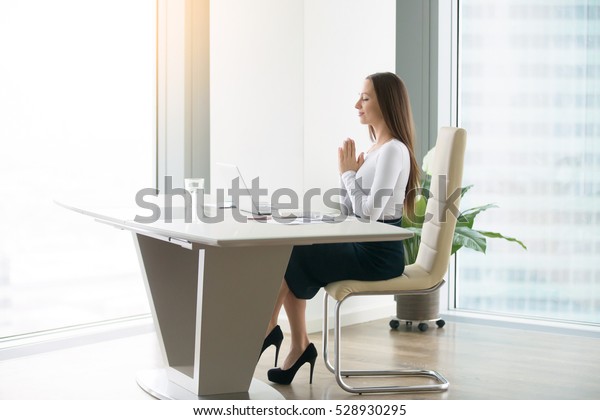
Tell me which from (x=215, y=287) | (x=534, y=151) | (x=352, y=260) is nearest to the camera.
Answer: (x=215, y=287)

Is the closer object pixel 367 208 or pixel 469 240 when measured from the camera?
pixel 367 208

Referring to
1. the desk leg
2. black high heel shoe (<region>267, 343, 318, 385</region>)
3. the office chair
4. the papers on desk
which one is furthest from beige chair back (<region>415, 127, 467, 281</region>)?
the desk leg

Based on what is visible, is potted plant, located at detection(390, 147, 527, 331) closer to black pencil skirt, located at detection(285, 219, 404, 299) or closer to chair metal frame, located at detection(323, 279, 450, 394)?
chair metal frame, located at detection(323, 279, 450, 394)

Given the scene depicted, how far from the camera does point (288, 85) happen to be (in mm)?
4344

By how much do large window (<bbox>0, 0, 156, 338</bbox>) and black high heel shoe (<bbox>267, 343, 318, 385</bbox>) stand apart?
3.22ft

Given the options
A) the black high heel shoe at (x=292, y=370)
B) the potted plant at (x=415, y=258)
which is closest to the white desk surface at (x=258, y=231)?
the black high heel shoe at (x=292, y=370)

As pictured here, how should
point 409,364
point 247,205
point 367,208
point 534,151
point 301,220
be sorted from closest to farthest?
point 301,220, point 367,208, point 247,205, point 409,364, point 534,151

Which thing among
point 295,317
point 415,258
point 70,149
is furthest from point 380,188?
point 70,149

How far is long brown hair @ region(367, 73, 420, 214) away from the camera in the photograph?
3.36m

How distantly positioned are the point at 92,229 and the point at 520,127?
2500mm

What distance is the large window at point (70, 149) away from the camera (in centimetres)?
388

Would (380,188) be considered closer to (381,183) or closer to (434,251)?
(381,183)

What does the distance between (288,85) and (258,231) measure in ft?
6.68

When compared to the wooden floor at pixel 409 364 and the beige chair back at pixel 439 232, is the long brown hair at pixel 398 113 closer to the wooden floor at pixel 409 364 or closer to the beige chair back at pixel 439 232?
the beige chair back at pixel 439 232
